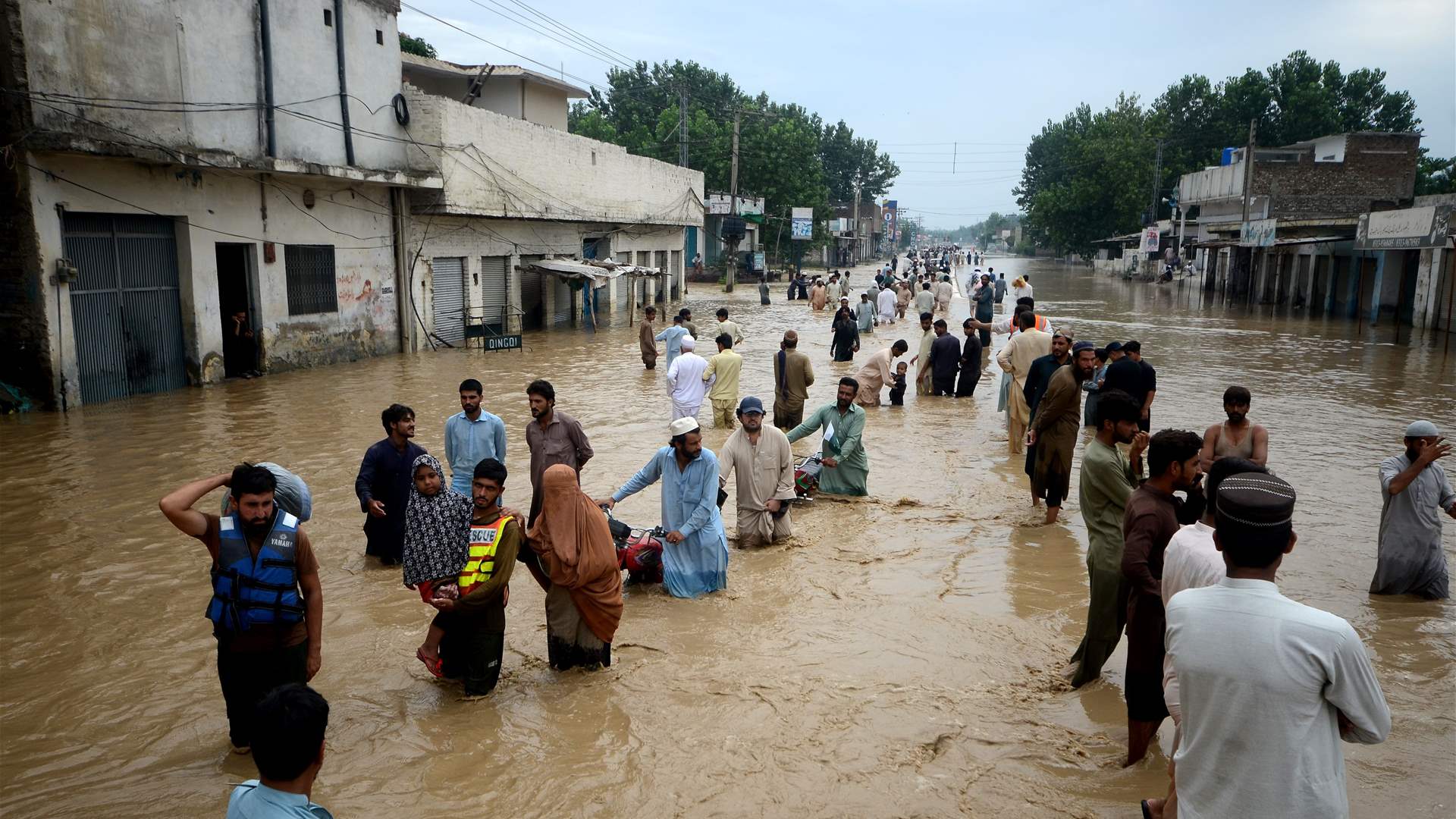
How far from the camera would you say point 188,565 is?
7363 mm

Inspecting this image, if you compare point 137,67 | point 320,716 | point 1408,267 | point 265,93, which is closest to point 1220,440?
point 320,716

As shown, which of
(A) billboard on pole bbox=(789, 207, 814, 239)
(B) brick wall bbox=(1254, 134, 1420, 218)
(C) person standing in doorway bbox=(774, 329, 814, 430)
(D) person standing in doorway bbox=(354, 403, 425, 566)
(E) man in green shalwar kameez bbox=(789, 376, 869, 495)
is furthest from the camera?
(A) billboard on pole bbox=(789, 207, 814, 239)

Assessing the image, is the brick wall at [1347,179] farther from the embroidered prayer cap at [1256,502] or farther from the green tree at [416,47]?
the embroidered prayer cap at [1256,502]

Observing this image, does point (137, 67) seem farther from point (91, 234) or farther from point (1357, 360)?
point (1357, 360)

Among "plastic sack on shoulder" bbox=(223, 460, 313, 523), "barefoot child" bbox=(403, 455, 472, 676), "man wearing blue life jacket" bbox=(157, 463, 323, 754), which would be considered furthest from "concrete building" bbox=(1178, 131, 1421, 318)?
"man wearing blue life jacket" bbox=(157, 463, 323, 754)

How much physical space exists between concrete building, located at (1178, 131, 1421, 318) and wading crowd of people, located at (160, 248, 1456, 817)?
28.9 metres

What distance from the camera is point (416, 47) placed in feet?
117

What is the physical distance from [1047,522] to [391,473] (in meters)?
5.48

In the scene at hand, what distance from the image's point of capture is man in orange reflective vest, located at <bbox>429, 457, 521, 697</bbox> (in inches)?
187

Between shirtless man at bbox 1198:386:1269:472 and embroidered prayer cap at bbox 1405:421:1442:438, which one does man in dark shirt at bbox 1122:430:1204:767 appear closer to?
shirtless man at bbox 1198:386:1269:472

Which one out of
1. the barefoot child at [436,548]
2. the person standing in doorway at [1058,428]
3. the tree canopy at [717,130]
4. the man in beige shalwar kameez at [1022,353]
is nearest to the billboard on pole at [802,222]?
the tree canopy at [717,130]

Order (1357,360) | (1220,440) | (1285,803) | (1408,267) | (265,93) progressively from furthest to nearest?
(1408,267)
(1357,360)
(265,93)
(1220,440)
(1285,803)

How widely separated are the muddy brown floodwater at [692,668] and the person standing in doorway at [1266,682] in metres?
1.89

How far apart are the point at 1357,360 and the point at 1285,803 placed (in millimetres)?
21619
